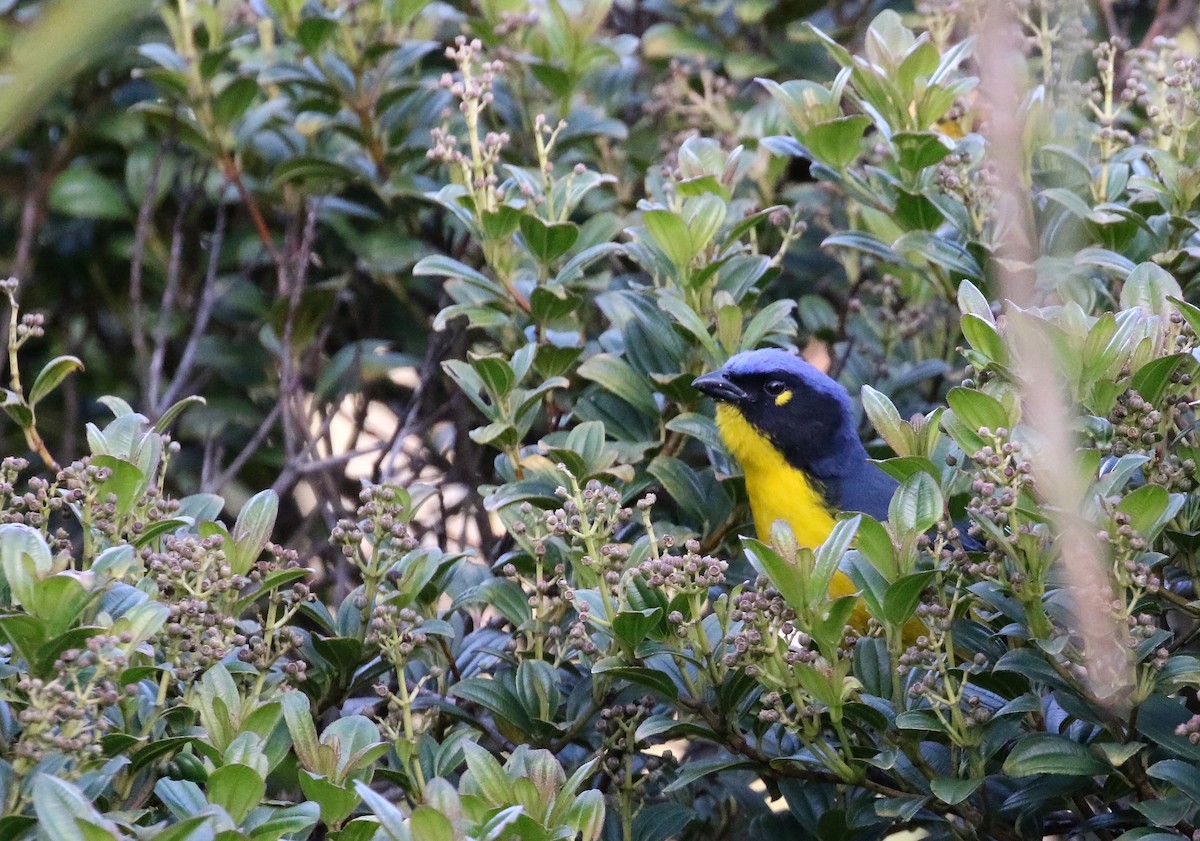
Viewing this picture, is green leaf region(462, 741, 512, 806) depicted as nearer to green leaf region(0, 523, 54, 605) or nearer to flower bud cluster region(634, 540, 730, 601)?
flower bud cluster region(634, 540, 730, 601)

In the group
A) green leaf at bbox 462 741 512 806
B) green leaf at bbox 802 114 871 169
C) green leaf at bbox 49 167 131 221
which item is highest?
green leaf at bbox 49 167 131 221

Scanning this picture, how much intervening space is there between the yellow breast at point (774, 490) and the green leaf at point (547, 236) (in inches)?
23.9

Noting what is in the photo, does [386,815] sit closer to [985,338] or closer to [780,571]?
[780,571]

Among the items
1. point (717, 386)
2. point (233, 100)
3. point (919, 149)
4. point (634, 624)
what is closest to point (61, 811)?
point (634, 624)

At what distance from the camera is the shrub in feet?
6.83

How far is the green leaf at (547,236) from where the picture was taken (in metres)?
3.14

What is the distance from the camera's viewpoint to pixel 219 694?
84.6 inches

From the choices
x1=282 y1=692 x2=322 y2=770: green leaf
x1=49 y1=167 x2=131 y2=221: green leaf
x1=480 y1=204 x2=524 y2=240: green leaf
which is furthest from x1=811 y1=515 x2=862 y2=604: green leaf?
x1=49 y1=167 x2=131 y2=221: green leaf

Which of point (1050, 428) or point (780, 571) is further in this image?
point (780, 571)

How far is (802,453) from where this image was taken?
395cm

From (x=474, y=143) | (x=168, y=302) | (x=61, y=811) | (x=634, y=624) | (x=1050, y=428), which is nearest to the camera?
(x=1050, y=428)

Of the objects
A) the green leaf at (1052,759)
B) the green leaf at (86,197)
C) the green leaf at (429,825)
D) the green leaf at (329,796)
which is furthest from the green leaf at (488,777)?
the green leaf at (86,197)

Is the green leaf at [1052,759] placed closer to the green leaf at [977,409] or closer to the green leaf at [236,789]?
the green leaf at [977,409]

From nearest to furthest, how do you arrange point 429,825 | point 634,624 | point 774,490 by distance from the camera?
1. point 429,825
2. point 634,624
3. point 774,490
